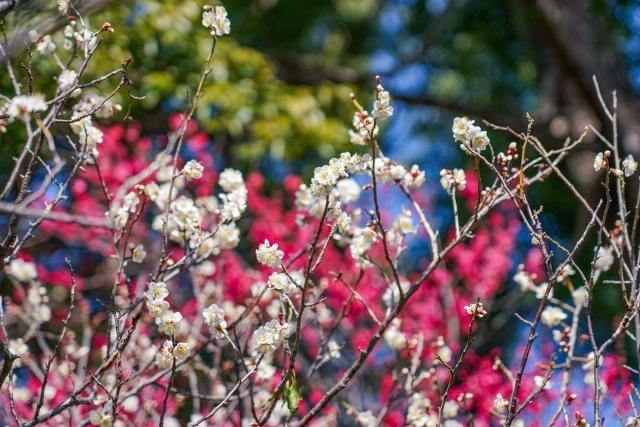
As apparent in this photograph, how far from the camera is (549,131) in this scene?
5.01m

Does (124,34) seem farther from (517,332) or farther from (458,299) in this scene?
(517,332)

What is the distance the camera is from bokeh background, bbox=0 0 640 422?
3896 mm

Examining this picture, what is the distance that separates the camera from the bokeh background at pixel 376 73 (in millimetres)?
3896

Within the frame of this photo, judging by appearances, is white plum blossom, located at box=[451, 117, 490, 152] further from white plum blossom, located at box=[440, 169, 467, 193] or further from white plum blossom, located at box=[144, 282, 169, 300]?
white plum blossom, located at box=[144, 282, 169, 300]

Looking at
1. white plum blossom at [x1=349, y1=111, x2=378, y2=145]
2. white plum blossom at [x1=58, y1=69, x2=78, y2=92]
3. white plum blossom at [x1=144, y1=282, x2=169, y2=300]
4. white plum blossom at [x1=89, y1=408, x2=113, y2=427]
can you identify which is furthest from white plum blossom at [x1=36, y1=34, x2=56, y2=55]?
white plum blossom at [x1=89, y1=408, x2=113, y2=427]

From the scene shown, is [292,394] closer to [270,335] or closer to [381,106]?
[270,335]

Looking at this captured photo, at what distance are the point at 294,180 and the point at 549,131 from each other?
200cm

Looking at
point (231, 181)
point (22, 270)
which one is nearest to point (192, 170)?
point (231, 181)

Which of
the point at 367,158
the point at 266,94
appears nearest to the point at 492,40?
the point at 266,94

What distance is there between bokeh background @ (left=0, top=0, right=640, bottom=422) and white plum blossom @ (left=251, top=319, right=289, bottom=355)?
2.50 ft

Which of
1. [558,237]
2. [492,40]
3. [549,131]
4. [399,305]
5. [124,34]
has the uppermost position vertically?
[492,40]

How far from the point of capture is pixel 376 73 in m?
3.77

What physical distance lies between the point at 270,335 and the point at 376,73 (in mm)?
2567

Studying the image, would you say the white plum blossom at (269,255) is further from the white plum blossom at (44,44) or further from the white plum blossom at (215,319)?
the white plum blossom at (44,44)
